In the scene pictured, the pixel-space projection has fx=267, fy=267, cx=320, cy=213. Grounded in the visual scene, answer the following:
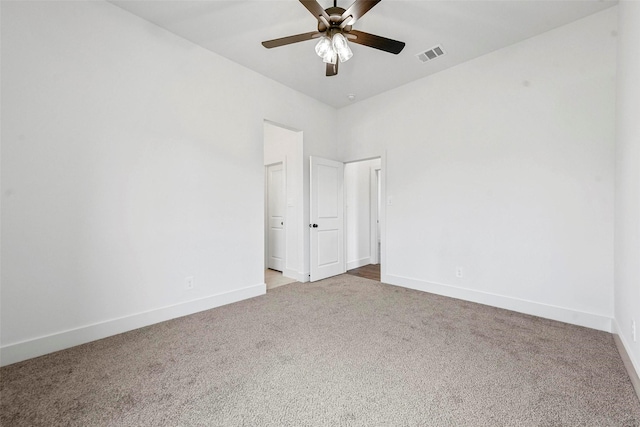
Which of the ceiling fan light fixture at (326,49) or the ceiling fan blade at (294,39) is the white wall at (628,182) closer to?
the ceiling fan light fixture at (326,49)

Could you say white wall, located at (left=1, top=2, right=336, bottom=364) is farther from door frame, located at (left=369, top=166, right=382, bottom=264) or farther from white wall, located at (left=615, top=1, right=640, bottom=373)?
white wall, located at (left=615, top=1, right=640, bottom=373)

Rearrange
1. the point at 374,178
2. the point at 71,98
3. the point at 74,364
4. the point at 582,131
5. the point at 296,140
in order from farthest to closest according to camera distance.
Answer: the point at 374,178, the point at 296,140, the point at 582,131, the point at 71,98, the point at 74,364

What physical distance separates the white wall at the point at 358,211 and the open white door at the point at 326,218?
53 centimetres

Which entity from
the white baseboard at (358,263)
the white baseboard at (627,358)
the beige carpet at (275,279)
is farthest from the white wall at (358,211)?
the white baseboard at (627,358)

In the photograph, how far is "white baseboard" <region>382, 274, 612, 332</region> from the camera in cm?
266

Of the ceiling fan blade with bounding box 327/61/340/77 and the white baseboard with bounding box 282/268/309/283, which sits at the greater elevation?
the ceiling fan blade with bounding box 327/61/340/77

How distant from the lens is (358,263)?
5.61 meters

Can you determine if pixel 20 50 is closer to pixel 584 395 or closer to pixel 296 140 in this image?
pixel 296 140

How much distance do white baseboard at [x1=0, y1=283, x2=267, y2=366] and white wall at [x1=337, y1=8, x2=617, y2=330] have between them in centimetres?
268

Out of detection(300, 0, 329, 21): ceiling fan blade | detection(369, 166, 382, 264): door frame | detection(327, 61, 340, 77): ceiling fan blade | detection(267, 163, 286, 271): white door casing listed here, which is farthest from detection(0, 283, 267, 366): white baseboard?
detection(369, 166, 382, 264): door frame

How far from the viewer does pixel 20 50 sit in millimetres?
2107

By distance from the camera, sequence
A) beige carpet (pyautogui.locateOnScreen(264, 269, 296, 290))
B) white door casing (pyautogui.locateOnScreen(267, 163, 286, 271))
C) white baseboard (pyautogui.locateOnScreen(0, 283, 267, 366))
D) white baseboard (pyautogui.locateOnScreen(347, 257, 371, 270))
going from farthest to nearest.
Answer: white baseboard (pyautogui.locateOnScreen(347, 257, 371, 270))
white door casing (pyautogui.locateOnScreen(267, 163, 286, 271))
beige carpet (pyautogui.locateOnScreen(264, 269, 296, 290))
white baseboard (pyautogui.locateOnScreen(0, 283, 267, 366))

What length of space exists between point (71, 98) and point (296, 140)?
2.82 meters

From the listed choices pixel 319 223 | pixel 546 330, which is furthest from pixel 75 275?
pixel 546 330
